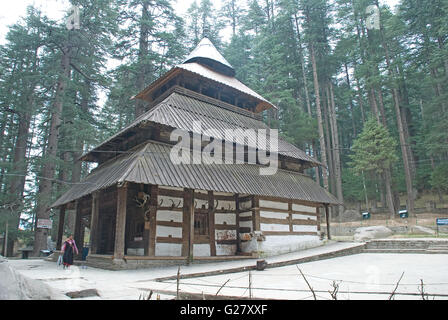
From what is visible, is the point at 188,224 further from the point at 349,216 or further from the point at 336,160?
the point at 336,160

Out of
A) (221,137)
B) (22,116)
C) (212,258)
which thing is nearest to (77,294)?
(212,258)

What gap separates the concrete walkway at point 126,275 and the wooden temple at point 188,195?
0.97 m

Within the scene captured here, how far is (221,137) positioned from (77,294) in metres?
10.1

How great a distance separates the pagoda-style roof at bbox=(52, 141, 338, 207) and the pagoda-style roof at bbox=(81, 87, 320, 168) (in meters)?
1.04

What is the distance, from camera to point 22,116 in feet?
84.6

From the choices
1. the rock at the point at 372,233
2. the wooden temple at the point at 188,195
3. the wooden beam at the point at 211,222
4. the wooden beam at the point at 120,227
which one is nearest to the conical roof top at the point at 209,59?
the wooden temple at the point at 188,195

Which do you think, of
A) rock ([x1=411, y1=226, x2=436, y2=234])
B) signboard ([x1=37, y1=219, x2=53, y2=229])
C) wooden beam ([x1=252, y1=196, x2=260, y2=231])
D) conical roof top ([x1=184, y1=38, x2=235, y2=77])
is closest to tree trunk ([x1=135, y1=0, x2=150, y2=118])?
conical roof top ([x1=184, y1=38, x2=235, y2=77])

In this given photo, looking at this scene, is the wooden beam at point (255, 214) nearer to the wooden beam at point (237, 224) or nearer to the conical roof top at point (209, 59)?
the wooden beam at point (237, 224)

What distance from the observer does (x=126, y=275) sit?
922 centimetres

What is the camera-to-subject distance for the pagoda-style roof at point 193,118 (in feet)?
42.7

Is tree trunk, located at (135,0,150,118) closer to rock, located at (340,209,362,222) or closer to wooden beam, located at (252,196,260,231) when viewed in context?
wooden beam, located at (252,196,260,231)

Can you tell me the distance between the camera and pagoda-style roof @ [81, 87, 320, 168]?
13.0m

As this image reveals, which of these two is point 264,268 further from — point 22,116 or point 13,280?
point 22,116

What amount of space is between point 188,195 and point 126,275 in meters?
4.06
